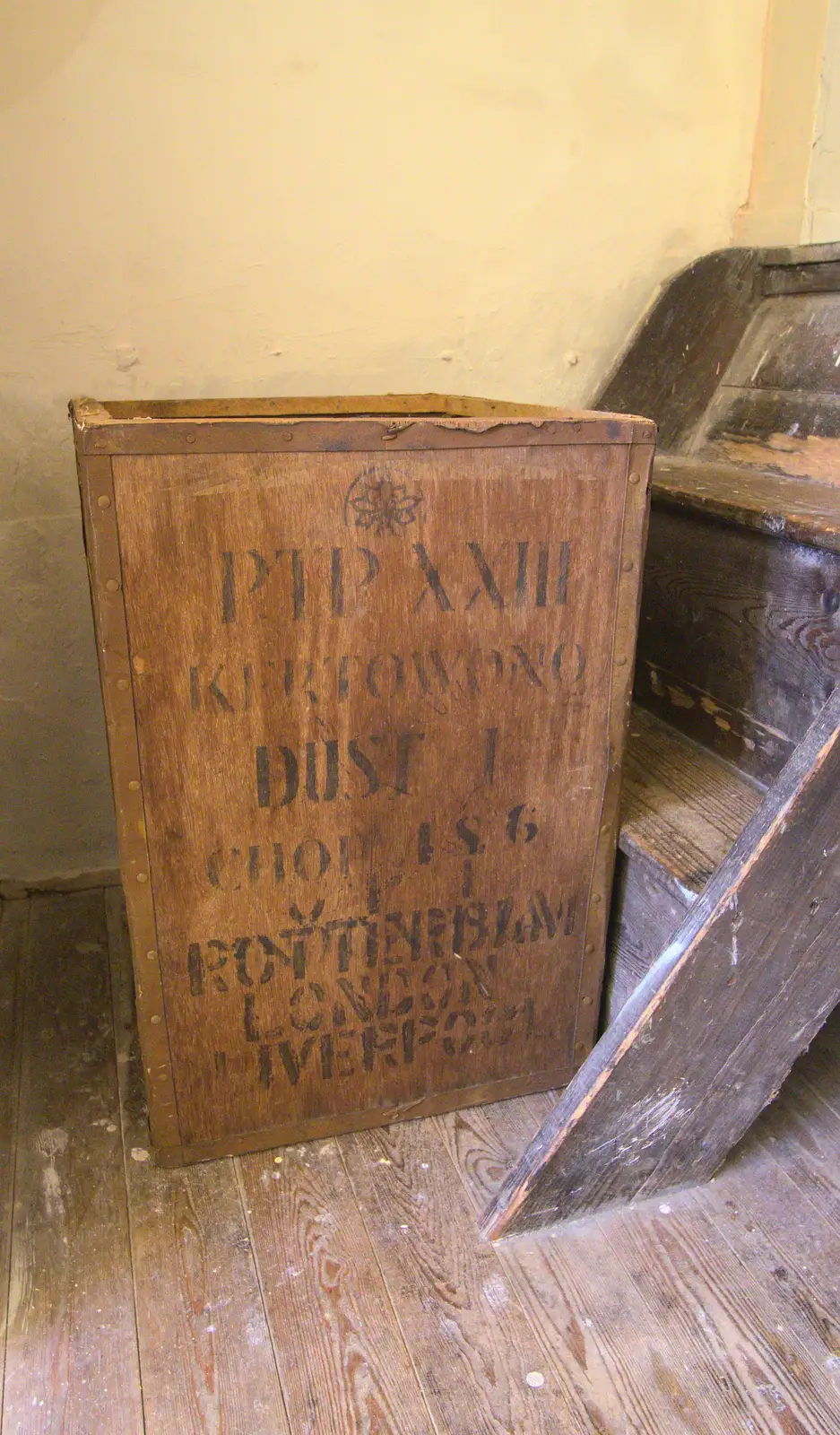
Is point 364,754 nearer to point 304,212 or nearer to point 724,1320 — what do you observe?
point 724,1320

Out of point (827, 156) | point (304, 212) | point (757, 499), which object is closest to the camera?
point (757, 499)

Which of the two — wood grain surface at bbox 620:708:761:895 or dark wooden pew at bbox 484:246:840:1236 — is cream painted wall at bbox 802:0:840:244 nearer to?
dark wooden pew at bbox 484:246:840:1236

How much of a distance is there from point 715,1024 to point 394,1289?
1.43 feet

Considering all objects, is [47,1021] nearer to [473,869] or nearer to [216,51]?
[473,869]

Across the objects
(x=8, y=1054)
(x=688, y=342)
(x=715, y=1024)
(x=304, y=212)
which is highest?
(x=304, y=212)

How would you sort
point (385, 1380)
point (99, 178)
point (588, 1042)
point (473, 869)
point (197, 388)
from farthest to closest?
point (197, 388), point (99, 178), point (588, 1042), point (473, 869), point (385, 1380)

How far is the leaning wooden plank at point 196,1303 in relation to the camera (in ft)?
3.12

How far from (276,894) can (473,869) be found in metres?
0.24

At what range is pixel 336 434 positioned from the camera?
39.3 inches

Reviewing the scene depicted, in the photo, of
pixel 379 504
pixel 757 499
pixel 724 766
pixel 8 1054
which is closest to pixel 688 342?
pixel 757 499

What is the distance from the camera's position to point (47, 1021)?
59.1 inches

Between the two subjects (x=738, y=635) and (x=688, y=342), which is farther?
(x=688, y=342)

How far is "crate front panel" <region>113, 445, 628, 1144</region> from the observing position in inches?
40.2

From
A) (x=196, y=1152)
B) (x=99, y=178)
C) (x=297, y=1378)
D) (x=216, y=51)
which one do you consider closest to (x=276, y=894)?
(x=196, y=1152)
